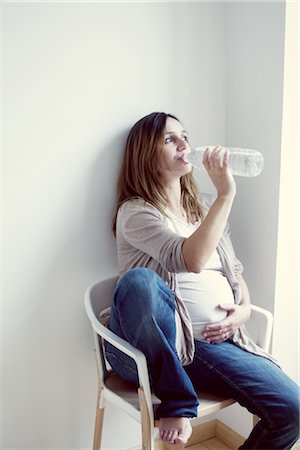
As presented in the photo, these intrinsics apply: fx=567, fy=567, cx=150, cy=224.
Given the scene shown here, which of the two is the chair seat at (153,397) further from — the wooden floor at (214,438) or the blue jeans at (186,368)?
the wooden floor at (214,438)

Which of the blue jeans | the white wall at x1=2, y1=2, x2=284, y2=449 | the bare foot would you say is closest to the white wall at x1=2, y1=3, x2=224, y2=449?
the white wall at x1=2, y1=2, x2=284, y2=449

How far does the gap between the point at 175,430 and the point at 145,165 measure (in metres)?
0.71

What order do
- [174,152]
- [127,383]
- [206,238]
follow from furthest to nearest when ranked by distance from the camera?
[174,152] → [127,383] → [206,238]

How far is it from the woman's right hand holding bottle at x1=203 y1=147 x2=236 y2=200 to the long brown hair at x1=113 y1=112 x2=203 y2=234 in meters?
0.22

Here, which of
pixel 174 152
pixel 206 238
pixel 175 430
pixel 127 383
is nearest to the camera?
pixel 175 430

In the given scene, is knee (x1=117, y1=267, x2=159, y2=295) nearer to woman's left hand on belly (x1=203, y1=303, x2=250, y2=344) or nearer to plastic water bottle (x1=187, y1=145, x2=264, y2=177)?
woman's left hand on belly (x1=203, y1=303, x2=250, y2=344)

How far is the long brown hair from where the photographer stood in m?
1.57

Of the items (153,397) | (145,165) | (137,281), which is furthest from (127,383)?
(145,165)

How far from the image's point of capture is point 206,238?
135 cm

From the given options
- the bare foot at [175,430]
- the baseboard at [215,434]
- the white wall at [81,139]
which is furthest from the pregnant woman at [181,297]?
the baseboard at [215,434]

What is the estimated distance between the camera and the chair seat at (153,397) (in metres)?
1.34

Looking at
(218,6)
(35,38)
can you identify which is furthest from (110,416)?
(218,6)

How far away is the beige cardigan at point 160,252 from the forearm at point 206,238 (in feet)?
0.07

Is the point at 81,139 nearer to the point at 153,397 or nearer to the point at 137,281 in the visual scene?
the point at 137,281
